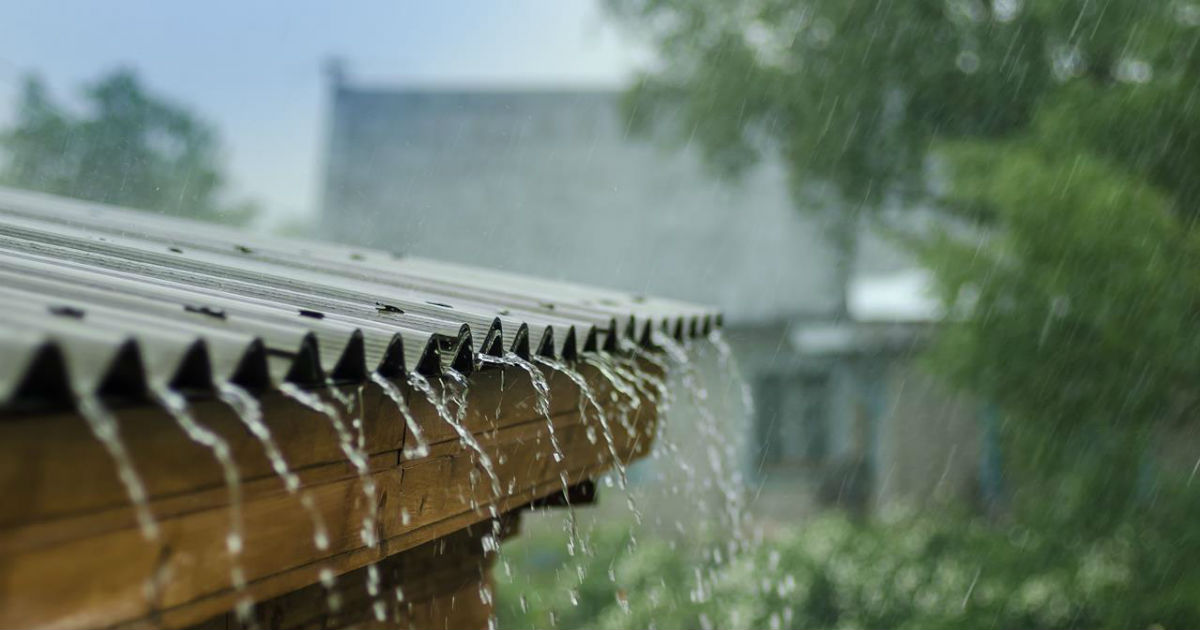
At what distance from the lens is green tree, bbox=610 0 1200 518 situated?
718cm

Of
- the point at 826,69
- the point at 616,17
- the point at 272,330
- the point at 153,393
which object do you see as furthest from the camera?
the point at 616,17

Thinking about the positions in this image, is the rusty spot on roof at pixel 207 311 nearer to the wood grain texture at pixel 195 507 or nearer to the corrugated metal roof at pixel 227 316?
the corrugated metal roof at pixel 227 316

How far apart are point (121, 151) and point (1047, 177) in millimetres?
24236

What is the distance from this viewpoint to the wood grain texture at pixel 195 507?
3.61 ft

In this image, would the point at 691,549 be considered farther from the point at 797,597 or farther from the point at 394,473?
the point at 394,473

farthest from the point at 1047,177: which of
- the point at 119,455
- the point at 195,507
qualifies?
the point at 119,455

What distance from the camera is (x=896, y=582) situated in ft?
28.0

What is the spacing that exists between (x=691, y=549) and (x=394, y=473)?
9282mm

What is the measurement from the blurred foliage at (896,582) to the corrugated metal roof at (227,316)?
4.29 metres

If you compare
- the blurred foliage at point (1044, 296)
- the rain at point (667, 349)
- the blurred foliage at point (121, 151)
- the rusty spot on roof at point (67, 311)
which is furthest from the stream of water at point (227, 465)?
the blurred foliage at point (121, 151)

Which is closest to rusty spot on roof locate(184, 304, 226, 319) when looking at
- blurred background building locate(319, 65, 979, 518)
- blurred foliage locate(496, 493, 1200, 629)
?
blurred foliage locate(496, 493, 1200, 629)

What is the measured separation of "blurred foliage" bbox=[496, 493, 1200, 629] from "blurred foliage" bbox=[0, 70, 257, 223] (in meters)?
17.9

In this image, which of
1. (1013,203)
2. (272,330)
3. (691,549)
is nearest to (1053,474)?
(1013,203)

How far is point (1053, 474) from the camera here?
792 centimetres
